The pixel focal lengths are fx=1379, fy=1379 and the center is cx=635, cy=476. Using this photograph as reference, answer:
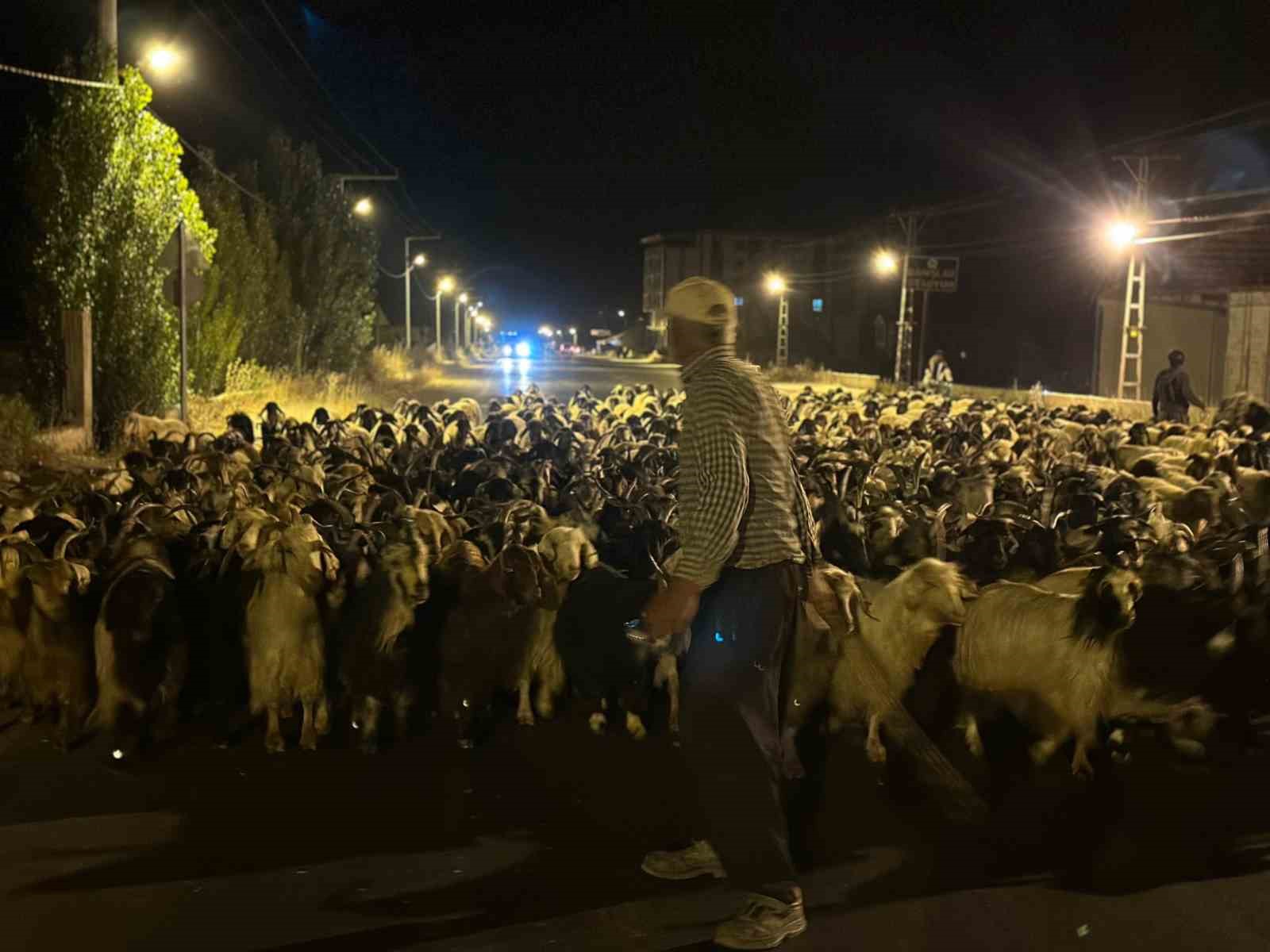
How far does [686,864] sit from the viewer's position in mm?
5203

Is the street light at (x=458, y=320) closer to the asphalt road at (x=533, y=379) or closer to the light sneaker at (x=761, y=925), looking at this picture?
the asphalt road at (x=533, y=379)

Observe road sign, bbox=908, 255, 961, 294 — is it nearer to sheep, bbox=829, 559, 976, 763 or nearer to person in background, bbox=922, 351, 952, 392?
person in background, bbox=922, 351, 952, 392

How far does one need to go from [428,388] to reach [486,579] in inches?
1528

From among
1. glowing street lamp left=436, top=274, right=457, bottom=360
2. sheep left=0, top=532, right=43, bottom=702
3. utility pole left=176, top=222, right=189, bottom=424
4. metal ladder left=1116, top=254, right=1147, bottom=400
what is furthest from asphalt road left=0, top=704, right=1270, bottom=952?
glowing street lamp left=436, top=274, right=457, bottom=360

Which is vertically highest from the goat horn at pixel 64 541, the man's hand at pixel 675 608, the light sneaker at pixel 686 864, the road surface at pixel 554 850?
the man's hand at pixel 675 608

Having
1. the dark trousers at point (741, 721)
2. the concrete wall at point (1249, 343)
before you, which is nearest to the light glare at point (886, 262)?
the concrete wall at point (1249, 343)

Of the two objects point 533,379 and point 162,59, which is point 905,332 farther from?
point 162,59

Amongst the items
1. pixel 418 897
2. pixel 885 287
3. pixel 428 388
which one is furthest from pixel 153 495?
pixel 885 287

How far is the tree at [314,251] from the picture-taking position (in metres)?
39.2

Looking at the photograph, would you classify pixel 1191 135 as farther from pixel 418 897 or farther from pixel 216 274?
pixel 418 897

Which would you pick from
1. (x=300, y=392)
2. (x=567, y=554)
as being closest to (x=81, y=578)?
(x=567, y=554)

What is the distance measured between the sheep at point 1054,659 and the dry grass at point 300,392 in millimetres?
13827

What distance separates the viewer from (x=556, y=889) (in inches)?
202

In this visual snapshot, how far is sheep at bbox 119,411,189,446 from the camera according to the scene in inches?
711
